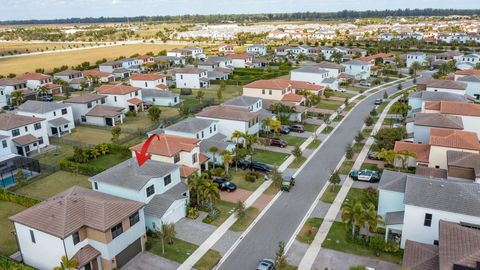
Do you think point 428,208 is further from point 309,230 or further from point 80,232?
point 80,232

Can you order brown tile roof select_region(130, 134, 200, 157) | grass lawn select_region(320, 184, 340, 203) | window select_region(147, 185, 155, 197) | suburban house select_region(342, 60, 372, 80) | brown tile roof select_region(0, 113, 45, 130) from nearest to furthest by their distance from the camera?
window select_region(147, 185, 155, 197)
grass lawn select_region(320, 184, 340, 203)
brown tile roof select_region(130, 134, 200, 157)
brown tile roof select_region(0, 113, 45, 130)
suburban house select_region(342, 60, 372, 80)

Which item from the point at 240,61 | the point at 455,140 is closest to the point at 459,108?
the point at 455,140

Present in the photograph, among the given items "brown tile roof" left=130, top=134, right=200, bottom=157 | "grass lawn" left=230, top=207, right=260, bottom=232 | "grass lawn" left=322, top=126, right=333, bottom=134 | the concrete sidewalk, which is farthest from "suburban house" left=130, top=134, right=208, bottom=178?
"grass lawn" left=322, top=126, right=333, bottom=134

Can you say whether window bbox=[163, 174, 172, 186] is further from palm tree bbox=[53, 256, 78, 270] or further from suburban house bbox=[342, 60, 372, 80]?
suburban house bbox=[342, 60, 372, 80]

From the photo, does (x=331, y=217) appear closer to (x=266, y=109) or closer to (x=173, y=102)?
(x=266, y=109)

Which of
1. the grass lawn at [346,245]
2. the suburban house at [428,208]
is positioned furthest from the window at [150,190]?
the suburban house at [428,208]

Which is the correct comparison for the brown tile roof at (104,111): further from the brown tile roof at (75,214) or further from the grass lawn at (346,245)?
the grass lawn at (346,245)
